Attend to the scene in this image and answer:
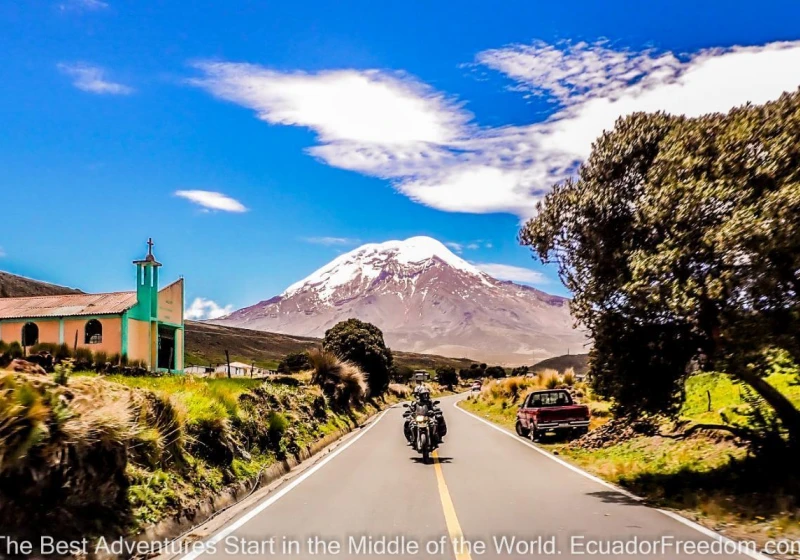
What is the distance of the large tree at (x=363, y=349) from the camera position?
52594 mm

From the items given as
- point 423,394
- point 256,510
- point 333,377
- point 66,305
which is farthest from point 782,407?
point 66,305

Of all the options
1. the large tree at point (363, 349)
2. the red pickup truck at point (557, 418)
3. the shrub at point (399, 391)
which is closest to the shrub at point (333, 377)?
the red pickup truck at point (557, 418)

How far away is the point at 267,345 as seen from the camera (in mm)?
190375

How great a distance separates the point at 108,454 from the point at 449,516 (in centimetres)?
452

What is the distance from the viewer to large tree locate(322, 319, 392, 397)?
52594mm

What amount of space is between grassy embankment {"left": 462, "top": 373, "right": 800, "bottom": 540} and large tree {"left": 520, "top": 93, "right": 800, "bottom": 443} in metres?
1.19

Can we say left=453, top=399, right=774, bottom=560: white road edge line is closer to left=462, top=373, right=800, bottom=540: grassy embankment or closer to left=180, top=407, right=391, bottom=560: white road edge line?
left=462, top=373, right=800, bottom=540: grassy embankment

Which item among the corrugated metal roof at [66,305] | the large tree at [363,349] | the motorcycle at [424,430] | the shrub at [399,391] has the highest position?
the corrugated metal roof at [66,305]

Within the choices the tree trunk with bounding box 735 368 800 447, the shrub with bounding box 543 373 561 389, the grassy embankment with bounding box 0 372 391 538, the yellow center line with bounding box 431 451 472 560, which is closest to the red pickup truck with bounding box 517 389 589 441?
the yellow center line with bounding box 431 451 472 560

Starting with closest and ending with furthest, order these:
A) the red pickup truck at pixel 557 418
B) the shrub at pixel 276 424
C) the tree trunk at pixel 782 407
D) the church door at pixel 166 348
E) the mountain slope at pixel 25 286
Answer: the tree trunk at pixel 782 407, the shrub at pixel 276 424, the red pickup truck at pixel 557 418, the church door at pixel 166 348, the mountain slope at pixel 25 286

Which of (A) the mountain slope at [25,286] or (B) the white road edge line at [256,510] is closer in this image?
(B) the white road edge line at [256,510]

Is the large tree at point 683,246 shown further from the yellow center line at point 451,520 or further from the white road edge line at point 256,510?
the white road edge line at point 256,510

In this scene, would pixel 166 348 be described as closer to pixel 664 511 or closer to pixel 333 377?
pixel 333 377

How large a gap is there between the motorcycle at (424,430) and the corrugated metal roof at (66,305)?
1164 inches
